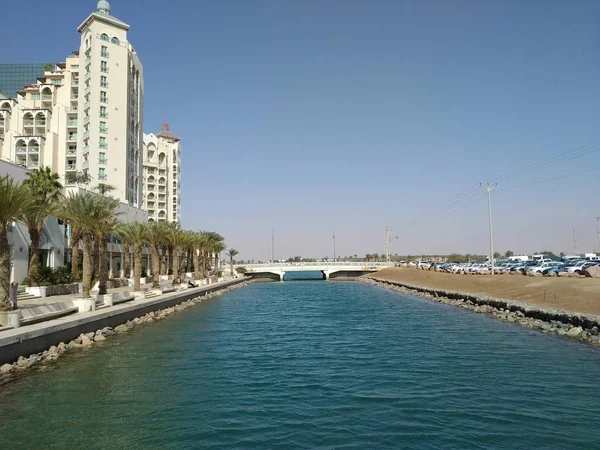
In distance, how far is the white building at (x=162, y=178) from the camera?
13225 centimetres

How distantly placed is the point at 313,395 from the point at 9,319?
16.1 m

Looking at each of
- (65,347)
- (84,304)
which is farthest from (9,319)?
(84,304)

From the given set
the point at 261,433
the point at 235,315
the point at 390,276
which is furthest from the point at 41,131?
the point at 261,433

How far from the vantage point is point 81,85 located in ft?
299

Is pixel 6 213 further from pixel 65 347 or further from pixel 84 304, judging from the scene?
pixel 65 347

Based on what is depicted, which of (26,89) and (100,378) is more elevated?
(26,89)

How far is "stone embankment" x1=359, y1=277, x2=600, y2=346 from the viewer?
2835cm

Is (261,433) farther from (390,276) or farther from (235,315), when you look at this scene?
(390,276)

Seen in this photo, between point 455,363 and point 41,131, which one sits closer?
point 455,363

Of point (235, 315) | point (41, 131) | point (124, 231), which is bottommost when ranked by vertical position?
point (235, 315)

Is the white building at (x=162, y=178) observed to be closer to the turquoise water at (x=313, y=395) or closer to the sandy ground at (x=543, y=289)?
the sandy ground at (x=543, y=289)

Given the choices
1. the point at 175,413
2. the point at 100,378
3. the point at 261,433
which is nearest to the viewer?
the point at 261,433

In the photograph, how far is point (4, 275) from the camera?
26.1m

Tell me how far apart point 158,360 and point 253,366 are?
486 centimetres
